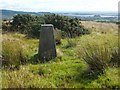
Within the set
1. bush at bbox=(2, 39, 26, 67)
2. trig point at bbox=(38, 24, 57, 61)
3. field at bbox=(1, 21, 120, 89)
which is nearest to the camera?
field at bbox=(1, 21, 120, 89)

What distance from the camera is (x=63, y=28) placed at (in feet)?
61.4

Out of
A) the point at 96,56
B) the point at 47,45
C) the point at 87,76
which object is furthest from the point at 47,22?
the point at 87,76

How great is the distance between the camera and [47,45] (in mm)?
9602

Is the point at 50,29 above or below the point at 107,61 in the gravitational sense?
above

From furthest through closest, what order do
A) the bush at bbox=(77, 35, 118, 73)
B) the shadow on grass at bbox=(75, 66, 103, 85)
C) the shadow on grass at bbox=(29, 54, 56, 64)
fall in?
the shadow on grass at bbox=(29, 54, 56, 64) → the bush at bbox=(77, 35, 118, 73) → the shadow on grass at bbox=(75, 66, 103, 85)

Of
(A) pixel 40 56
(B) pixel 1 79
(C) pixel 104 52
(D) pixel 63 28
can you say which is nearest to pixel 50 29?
(A) pixel 40 56

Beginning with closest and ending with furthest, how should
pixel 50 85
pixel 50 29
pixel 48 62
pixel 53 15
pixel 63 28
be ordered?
pixel 50 85
pixel 48 62
pixel 50 29
pixel 63 28
pixel 53 15

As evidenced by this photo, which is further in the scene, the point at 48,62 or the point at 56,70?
the point at 48,62

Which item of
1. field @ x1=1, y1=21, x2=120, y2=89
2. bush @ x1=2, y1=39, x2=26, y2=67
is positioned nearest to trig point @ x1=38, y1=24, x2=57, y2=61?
field @ x1=1, y1=21, x2=120, y2=89

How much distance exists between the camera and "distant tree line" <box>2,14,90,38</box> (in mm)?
17938

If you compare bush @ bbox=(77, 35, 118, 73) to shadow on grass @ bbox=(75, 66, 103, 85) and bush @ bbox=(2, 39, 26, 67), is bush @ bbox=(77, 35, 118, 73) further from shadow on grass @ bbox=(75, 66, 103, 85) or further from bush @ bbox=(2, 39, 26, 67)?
bush @ bbox=(2, 39, 26, 67)

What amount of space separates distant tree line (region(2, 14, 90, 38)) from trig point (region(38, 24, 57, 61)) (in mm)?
6977

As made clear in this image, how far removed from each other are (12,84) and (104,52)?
2459mm

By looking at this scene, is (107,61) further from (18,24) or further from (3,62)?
(18,24)
